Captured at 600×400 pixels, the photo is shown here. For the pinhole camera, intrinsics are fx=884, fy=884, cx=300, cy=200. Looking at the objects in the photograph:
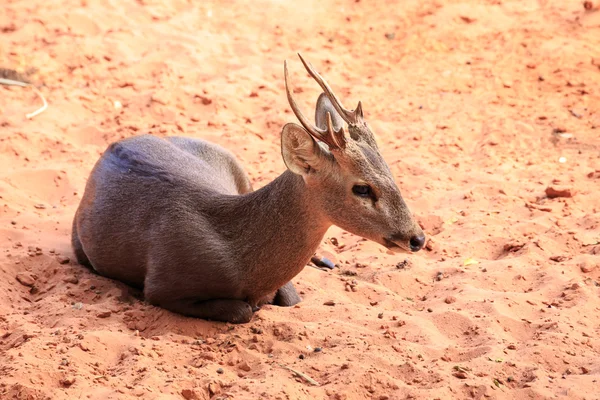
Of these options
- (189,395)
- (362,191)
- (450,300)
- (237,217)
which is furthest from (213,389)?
(450,300)

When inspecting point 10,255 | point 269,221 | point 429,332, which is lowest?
point 10,255

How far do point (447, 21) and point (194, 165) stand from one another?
18.0 ft

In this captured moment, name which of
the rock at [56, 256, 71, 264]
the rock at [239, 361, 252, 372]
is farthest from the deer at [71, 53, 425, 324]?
the rock at [239, 361, 252, 372]

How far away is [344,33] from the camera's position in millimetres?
10367

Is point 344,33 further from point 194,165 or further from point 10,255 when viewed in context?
point 10,255

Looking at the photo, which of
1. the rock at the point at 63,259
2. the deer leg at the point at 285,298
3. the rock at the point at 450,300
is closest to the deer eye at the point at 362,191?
the deer leg at the point at 285,298

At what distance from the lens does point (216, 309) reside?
16.4ft

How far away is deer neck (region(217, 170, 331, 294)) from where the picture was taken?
494cm

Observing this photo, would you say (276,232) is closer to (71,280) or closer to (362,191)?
(362,191)

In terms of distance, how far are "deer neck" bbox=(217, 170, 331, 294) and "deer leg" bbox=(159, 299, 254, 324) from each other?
0.16m

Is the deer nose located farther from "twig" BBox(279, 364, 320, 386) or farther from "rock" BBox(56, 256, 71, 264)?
"rock" BBox(56, 256, 71, 264)

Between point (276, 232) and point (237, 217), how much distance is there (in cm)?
27

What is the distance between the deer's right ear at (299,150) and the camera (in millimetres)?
4645

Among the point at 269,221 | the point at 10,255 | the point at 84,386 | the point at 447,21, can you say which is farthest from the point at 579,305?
the point at 447,21
